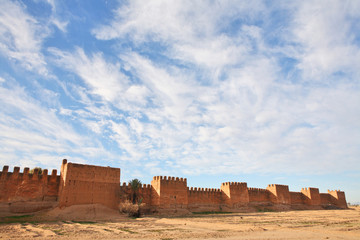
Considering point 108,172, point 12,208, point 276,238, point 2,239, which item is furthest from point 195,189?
point 2,239

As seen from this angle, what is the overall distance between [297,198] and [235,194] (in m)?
13.8

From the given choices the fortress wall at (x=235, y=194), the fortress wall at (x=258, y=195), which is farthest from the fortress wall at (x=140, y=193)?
the fortress wall at (x=258, y=195)

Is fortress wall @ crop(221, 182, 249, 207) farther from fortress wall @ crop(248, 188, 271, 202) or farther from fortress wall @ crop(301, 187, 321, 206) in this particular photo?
fortress wall @ crop(301, 187, 321, 206)

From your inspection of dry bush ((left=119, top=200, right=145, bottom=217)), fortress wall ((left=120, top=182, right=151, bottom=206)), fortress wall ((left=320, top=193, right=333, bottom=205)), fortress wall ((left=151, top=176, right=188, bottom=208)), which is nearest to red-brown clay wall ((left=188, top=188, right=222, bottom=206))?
fortress wall ((left=151, top=176, right=188, bottom=208))

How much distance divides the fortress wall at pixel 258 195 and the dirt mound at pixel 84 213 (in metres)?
18.5

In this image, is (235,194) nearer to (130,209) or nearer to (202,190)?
(202,190)

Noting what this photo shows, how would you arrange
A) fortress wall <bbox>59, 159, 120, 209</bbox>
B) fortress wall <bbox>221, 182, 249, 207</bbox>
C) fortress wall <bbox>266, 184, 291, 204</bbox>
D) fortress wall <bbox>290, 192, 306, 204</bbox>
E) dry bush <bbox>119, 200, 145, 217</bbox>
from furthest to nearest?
fortress wall <bbox>290, 192, 306, 204</bbox>
fortress wall <bbox>266, 184, 291, 204</bbox>
fortress wall <bbox>221, 182, 249, 207</bbox>
dry bush <bbox>119, 200, 145, 217</bbox>
fortress wall <bbox>59, 159, 120, 209</bbox>

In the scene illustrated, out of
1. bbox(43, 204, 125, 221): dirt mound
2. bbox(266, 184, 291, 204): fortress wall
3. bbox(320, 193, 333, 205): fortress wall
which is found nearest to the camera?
bbox(43, 204, 125, 221): dirt mound

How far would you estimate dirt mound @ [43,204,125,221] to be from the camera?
16688mm

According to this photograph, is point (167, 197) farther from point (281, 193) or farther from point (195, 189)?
point (281, 193)

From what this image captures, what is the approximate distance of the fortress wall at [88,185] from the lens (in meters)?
18.1

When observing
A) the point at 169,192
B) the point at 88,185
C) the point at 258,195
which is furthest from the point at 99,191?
the point at 258,195

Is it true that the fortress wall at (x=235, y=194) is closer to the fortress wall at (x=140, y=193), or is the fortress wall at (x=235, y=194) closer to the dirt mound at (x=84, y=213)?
the fortress wall at (x=140, y=193)

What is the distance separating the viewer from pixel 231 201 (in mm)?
28719
